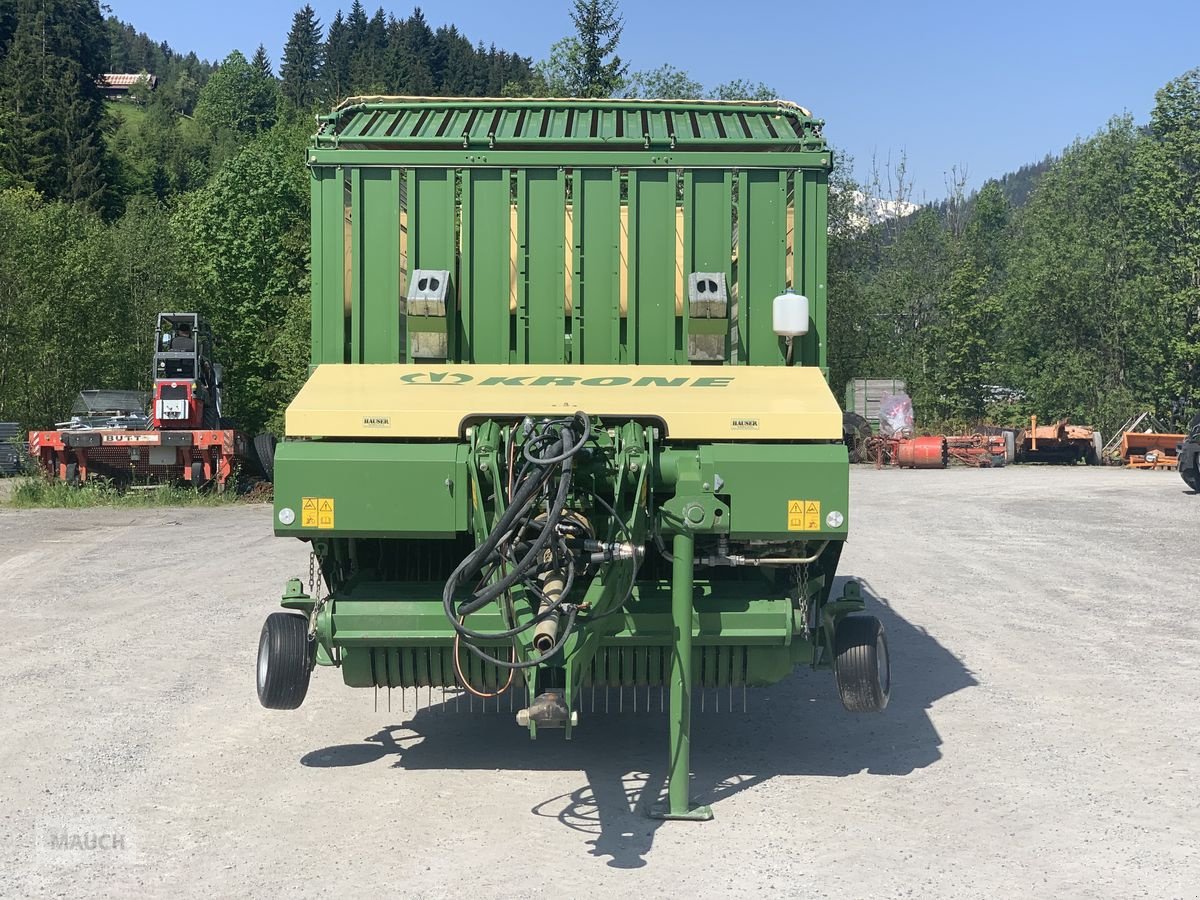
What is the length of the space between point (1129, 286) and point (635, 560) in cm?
4752

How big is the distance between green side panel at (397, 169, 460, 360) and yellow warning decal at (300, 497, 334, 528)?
150cm

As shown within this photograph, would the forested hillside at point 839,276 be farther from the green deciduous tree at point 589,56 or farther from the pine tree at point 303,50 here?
the pine tree at point 303,50

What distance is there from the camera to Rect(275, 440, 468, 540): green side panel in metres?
6.25

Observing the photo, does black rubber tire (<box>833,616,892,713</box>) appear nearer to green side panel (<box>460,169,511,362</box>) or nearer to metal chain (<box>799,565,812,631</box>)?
metal chain (<box>799,565,812,631</box>)

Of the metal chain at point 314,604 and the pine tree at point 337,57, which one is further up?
the pine tree at point 337,57

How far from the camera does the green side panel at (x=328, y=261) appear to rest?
7.42 meters

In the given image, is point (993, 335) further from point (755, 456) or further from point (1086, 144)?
point (755, 456)

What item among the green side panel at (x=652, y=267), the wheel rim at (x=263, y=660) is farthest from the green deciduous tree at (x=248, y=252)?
the wheel rim at (x=263, y=660)

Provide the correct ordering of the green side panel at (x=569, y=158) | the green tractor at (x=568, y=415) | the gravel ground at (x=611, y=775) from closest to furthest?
1. the gravel ground at (x=611, y=775)
2. the green tractor at (x=568, y=415)
3. the green side panel at (x=569, y=158)

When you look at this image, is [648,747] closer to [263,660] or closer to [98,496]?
[263,660]

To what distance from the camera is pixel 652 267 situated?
752cm

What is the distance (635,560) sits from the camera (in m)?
6.12

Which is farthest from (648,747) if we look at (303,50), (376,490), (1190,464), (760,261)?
(303,50)

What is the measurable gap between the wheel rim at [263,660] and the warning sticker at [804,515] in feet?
9.12
